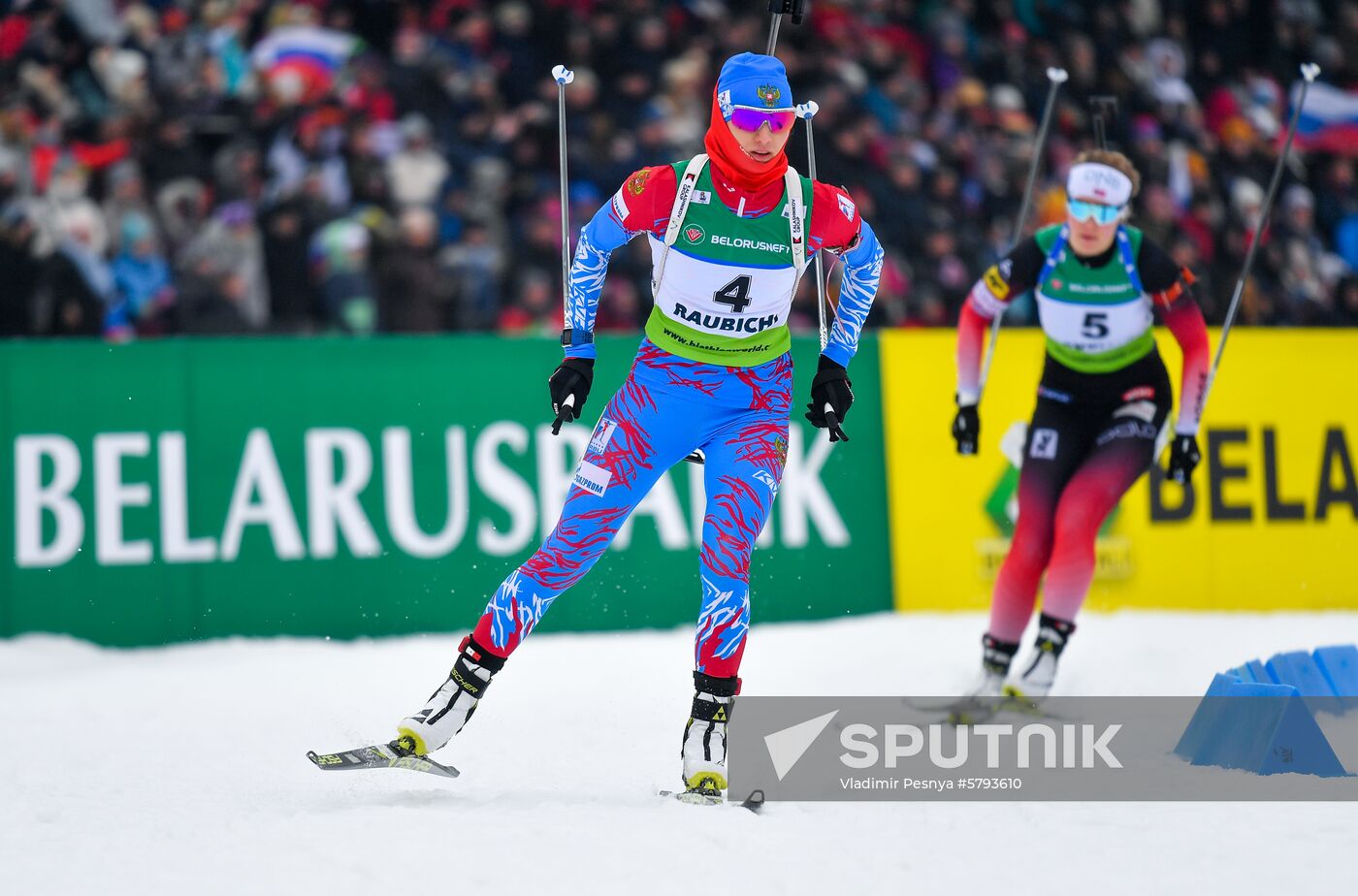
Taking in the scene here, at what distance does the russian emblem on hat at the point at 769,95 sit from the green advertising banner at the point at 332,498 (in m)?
4.18

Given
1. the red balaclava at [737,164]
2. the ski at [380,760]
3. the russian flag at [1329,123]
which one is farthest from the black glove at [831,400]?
the russian flag at [1329,123]

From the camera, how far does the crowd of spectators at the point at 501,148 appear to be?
997 centimetres

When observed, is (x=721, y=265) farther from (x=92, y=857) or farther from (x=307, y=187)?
(x=307, y=187)

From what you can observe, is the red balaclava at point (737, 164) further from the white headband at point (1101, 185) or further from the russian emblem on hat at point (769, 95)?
the white headband at point (1101, 185)

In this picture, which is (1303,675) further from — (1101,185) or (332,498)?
(332,498)

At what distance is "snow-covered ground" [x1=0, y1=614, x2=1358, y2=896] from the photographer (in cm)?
390

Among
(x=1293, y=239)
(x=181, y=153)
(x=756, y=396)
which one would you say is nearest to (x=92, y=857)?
(x=756, y=396)

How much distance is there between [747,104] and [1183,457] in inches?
103

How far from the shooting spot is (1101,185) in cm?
639

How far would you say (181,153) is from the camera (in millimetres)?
10297

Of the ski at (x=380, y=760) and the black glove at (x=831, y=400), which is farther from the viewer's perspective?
the black glove at (x=831, y=400)

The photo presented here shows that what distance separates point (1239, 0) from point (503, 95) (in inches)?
283

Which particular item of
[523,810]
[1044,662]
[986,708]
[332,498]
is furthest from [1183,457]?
[332,498]

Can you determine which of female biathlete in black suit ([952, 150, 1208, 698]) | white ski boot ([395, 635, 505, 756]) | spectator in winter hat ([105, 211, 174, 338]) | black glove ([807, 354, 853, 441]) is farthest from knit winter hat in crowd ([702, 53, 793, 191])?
spectator in winter hat ([105, 211, 174, 338])
